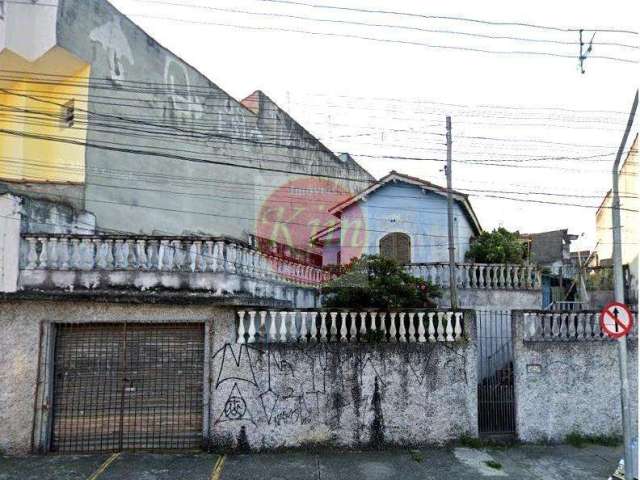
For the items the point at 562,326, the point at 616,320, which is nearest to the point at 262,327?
the point at 616,320

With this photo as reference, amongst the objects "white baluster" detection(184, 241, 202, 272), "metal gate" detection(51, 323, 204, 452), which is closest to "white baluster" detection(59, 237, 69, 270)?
"metal gate" detection(51, 323, 204, 452)

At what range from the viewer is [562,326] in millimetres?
8039

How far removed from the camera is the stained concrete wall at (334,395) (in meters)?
7.23

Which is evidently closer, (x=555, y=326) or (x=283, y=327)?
(x=283, y=327)

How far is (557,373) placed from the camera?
7.85m

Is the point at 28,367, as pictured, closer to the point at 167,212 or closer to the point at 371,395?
the point at 371,395

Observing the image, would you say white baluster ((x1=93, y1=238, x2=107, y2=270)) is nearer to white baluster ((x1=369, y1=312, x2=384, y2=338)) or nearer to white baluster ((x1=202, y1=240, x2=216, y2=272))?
white baluster ((x1=202, y1=240, x2=216, y2=272))

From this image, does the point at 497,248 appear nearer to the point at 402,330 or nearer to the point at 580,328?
the point at 580,328

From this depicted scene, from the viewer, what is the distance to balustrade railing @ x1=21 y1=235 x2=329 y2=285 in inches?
274

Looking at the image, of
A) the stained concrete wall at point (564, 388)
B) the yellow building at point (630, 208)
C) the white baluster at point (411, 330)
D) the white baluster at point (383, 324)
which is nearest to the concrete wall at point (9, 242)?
the white baluster at point (383, 324)

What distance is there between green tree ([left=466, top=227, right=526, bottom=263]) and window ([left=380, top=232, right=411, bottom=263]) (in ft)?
6.05

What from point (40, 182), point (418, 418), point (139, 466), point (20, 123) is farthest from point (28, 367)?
point (20, 123)

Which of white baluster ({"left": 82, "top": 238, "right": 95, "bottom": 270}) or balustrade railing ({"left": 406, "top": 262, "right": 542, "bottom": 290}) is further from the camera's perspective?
balustrade railing ({"left": 406, "top": 262, "right": 542, "bottom": 290})

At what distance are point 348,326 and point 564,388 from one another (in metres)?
3.90
